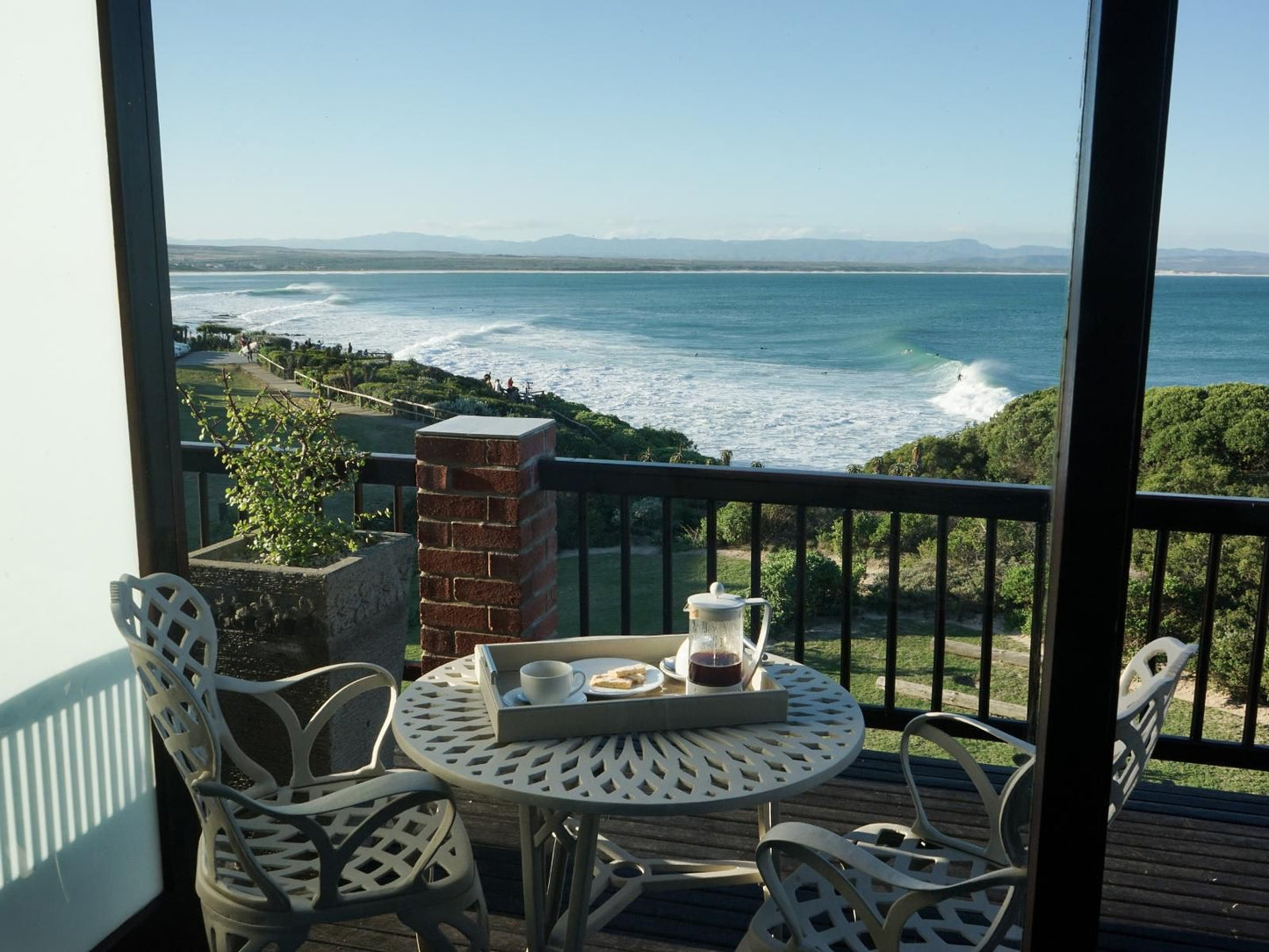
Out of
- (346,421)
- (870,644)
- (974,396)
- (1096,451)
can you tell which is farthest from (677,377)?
(1096,451)

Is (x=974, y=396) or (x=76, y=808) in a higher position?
(x=974, y=396)

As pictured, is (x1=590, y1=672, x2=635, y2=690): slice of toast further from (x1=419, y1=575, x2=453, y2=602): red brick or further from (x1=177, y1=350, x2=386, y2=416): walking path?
(x1=177, y1=350, x2=386, y2=416): walking path

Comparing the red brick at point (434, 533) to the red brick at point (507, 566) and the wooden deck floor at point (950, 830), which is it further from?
the wooden deck floor at point (950, 830)

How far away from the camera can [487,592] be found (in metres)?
2.98

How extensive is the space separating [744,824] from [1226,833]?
1.24 metres

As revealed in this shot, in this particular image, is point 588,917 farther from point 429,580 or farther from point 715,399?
point 715,399

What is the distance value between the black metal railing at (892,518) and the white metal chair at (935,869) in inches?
32.6

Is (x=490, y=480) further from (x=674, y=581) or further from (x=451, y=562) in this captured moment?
(x=674, y=581)

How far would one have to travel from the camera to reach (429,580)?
3.04 metres

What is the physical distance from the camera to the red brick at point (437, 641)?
3.05 metres

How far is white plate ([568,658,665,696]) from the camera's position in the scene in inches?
69.9

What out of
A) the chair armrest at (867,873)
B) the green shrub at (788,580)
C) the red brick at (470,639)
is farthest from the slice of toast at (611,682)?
the green shrub at (788,580)

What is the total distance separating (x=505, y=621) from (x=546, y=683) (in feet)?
4.22

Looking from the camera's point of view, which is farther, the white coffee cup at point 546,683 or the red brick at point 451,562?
the red brick at point 451,562
